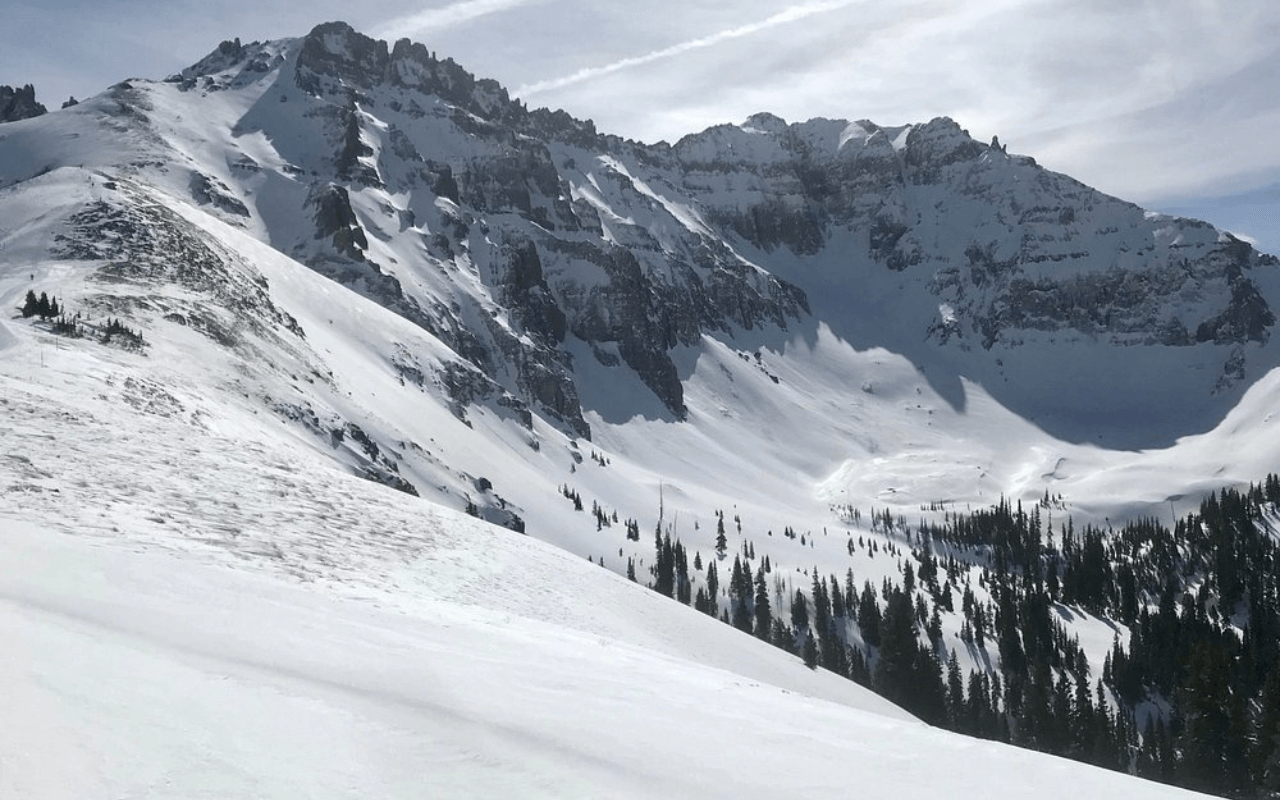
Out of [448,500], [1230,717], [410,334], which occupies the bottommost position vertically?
[1230,717]

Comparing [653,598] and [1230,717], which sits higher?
[653,598]

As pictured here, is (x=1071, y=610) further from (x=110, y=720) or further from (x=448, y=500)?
(x=110, y=720)

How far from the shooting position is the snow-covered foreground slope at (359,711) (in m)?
9.49

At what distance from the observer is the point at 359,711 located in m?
11.7

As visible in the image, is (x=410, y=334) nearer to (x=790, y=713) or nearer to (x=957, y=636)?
(x=957, y=636)

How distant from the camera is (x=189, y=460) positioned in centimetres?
2730

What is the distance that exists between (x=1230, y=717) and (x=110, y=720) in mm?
72345

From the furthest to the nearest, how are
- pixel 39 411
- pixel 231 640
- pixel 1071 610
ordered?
pixel 1071 610 < pixel 39 411 < pixel 231 640

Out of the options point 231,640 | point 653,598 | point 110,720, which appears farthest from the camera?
point 653,598

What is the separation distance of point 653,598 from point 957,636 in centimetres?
10410

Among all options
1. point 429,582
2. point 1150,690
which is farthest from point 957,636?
point 429,582

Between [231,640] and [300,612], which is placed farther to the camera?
[300,612]

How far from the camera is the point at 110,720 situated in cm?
962

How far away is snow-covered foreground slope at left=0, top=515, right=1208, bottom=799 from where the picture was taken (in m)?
9.49
